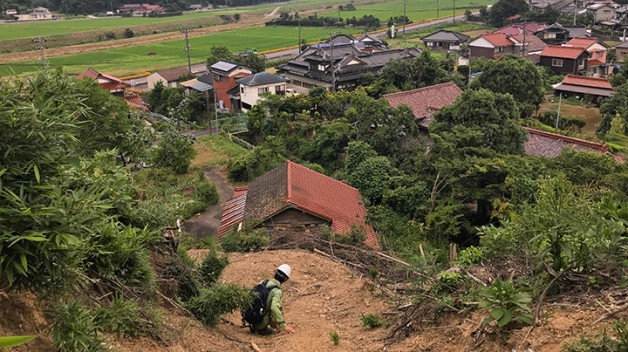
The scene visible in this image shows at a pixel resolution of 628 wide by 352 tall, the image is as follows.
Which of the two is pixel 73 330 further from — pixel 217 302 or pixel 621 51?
pixel 621 51

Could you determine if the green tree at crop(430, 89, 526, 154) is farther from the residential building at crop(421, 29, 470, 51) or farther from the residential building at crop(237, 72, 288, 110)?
the residential building at crop(421, 29, 470, 51)

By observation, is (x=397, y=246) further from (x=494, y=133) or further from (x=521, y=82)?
(x=521, y=82)

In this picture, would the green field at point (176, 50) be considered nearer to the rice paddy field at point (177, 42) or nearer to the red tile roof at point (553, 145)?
the rice paddy field at point (177, 42)

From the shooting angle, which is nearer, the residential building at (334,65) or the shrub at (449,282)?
the shrub at (449,282)

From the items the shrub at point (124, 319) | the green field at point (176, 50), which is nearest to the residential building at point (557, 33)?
the green field at point (176, 50)

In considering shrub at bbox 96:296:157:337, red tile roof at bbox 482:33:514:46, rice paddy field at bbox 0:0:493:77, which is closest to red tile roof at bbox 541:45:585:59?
red tile roof at bbox 482:33:514:46

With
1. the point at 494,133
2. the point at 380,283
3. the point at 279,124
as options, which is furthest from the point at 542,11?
the point at 380,283
